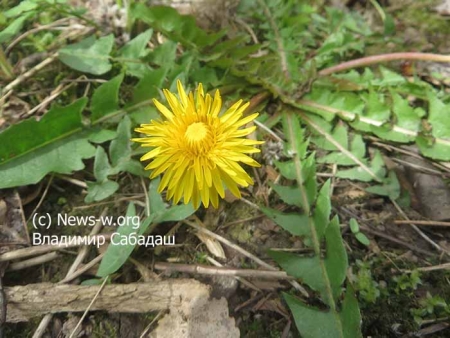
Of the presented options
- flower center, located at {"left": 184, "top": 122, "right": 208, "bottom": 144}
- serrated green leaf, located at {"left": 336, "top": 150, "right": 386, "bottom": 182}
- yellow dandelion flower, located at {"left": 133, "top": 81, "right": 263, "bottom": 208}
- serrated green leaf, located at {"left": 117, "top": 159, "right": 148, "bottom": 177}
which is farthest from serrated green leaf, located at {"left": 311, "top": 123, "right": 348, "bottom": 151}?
serrated green leaf, located at {"left": 117, "top": 159, "right": 148, "bottom": 177}

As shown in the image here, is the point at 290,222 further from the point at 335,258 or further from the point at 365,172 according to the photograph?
the point at 365,172

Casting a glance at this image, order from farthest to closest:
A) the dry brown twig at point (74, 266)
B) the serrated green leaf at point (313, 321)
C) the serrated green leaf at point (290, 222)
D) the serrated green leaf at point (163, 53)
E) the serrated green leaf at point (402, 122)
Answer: the serrated green leaf at point (163, 53), the serrated green leaf at point (402, 122), the serrated green leaf at point (290, 222), the dry brown twig at point (74, 266), the serrated green leaf at point (313, 321)

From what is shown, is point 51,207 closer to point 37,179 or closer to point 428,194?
point 37,179

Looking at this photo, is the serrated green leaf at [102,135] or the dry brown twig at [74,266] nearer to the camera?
the dry brown twig at [74,266]

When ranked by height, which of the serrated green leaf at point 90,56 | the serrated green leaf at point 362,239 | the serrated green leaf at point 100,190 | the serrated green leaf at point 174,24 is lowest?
the serrated green leaf at point 362,239

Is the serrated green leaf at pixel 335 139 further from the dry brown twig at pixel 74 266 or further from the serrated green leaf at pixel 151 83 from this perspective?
Answer: the dry brown twig at pixel 74 266

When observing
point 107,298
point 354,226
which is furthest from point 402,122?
point 107,298

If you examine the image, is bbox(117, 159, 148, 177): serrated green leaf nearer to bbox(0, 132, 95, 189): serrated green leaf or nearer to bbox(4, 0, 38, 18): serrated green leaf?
bbox(0, 132, 95, 189): serrated green leaf

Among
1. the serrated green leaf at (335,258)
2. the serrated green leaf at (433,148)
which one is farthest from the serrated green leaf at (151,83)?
the serrated green leaf at (433,148)
